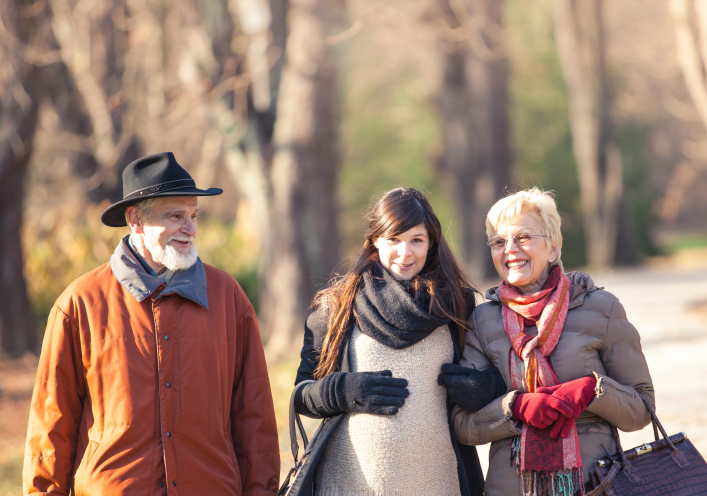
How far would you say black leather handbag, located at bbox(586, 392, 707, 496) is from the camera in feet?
8.67

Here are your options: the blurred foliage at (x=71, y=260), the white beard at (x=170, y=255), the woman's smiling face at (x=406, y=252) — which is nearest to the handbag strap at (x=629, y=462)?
the woman's smiling face at (x=406, y=252)

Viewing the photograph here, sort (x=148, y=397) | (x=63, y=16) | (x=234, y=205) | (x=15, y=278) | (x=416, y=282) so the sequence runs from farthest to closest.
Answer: (x=234, y=205) → (x=63, y=16) → (x=15, y=278) → (x=416, y=282) → (x=148, y=397)

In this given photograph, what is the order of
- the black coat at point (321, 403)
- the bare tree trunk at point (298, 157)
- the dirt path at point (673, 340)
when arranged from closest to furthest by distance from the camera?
the black coat at point (321, 403) < the dirt path at point (673, 340) < the bare tree trunk at point (298, 157)

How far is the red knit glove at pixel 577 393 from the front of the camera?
2.64 m

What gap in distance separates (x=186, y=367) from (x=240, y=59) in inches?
277

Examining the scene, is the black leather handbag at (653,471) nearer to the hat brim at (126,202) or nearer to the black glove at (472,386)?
the black glove at (472,386)

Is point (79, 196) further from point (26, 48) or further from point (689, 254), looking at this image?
point (689, 254)

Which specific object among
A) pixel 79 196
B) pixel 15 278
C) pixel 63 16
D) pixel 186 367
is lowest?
pixel 186 367

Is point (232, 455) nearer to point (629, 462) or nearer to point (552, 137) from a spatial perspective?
point (629, 462)

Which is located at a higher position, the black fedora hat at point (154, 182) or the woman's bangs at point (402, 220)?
the black fedora hat at point (154, 182)

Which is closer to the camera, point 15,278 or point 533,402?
point 533,402

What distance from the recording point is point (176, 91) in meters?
14.6

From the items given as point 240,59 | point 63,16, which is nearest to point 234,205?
point 63,16

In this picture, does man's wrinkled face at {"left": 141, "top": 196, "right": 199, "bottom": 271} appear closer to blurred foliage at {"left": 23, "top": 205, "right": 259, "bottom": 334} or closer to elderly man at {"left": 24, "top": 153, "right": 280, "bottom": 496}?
elderly man at {"left": 24, "top": 153, "right": 280, "bottom": 496}
